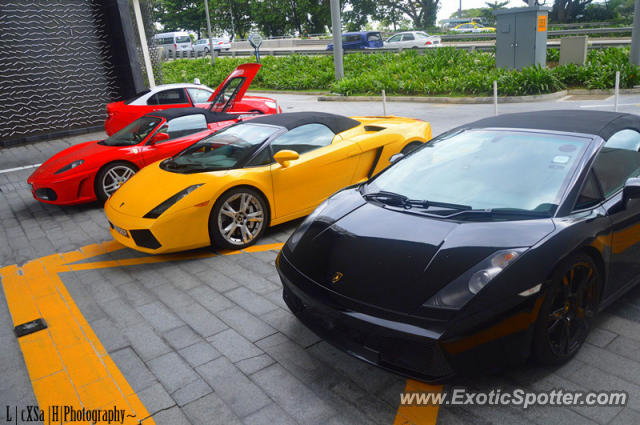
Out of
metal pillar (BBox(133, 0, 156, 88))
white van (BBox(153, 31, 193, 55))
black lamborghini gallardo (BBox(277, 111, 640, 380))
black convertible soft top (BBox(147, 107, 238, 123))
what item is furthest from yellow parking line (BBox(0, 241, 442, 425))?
white van (BBox(153, 31, 193, 55))

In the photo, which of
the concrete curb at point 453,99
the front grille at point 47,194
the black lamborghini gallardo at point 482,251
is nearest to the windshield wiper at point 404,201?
the black lamborghini gallardo at point 482,251

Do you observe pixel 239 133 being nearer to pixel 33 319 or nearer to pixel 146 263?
pixel 146 263

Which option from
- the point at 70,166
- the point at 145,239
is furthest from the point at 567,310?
the point at 70,166

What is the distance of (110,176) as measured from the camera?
7340 millimetres

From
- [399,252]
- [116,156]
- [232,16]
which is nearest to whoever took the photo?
[399,252]

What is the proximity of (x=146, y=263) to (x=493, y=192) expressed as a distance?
11.5 feet

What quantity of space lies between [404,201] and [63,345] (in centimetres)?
262

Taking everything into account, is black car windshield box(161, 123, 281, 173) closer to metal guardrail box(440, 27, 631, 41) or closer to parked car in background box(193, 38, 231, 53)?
metal guardrail box(440, 27, 631, 41)

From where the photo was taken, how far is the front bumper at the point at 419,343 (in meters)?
2.52

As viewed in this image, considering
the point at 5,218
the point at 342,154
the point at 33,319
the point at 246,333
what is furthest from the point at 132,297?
the point at 5,218

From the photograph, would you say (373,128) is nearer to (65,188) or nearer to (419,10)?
(65,188)

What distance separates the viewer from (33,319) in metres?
4.20

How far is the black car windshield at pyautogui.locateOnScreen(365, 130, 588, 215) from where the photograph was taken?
314 centimetres

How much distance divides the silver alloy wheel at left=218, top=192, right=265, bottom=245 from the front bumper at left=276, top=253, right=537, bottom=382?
2.51m
